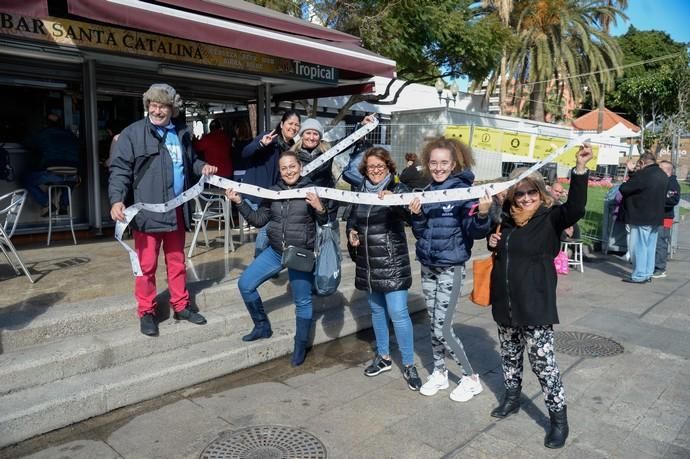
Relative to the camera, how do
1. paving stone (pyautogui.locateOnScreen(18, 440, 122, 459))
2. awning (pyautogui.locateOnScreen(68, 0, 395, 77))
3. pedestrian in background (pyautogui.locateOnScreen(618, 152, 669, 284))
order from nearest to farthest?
paving stone (pyautogui.locateOnScreen(18, 440, 122, 459)) < awning (pyautogui.locateOnScreen(68, 0, 395, 77)) < pedestrian in background (pyautogui.locateOnScreen(618, 152, 669, 284))

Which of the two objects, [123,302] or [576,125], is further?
[576,125]

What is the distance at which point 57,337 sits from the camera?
4016 millimetres

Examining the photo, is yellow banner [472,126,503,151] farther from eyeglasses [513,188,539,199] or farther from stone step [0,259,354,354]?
eyeglasses [513,188,539,199]

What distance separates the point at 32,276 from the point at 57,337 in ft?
4.72

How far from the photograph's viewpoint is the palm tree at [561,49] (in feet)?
81.5

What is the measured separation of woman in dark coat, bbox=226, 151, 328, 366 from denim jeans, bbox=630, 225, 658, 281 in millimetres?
5619

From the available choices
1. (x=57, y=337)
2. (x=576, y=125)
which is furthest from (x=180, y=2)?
(x=576, y=125)

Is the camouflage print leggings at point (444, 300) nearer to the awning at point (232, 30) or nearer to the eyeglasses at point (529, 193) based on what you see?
the eyeglasses at point (529, 193)

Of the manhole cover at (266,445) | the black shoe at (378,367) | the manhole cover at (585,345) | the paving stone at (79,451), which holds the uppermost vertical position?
the black shoe at (378,367)

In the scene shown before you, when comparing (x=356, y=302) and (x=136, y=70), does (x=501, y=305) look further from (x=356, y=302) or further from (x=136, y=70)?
(x=136, y=70)

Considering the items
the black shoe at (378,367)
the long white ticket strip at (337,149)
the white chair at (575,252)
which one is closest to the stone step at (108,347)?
the black shoe at (378,367)

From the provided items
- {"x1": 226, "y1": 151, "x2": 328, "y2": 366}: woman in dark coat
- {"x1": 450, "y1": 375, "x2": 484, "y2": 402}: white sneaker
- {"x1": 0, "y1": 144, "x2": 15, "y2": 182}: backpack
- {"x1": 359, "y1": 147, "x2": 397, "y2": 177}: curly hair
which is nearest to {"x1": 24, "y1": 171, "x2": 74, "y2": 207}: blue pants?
{"x1": 0, "y1": 144, "x2": 15, "y2": 182}: backpack

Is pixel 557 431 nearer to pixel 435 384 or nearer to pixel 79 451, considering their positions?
pixel 435 384

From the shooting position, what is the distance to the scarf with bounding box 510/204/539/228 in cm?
333
